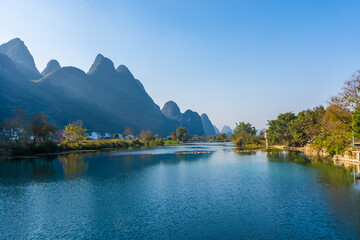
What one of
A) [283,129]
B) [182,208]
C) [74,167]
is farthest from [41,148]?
[283,129]

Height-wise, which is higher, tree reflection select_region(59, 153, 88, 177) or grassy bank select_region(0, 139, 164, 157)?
grassy bank select_region(0, 139, 164, 157)

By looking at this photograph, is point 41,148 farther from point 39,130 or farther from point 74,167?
point 74,167

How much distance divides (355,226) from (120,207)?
14998 millimetres

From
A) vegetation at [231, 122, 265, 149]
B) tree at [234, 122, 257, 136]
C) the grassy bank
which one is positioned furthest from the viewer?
tree at [234, 122, 257, 136]

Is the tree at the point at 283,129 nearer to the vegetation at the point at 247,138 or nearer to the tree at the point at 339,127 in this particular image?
the vegetation at the point at 247,138

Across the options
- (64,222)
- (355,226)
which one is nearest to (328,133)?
(355,226)

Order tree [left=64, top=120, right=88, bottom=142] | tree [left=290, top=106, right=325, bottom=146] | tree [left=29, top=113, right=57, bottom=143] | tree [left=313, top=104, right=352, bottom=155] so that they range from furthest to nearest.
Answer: tree [left=64, top=120, right=88, bottom=142] → tree [left=29, top=113, right=57, bottom=143] → tree [left=290, top=106, right=325, bottom=146] → tree [left=313, top=104, right=352, bottom=155]

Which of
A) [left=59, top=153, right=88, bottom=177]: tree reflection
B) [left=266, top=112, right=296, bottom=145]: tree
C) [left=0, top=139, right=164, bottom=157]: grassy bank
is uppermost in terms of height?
[left=266, top=112, right=296, bottom=145]: tree

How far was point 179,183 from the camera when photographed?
89.0 ft

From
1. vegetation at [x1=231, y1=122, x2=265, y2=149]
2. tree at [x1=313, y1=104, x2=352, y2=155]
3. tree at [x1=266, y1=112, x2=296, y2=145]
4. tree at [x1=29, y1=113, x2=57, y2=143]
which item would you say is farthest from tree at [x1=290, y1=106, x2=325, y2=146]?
tree at [x1=29, y1=113, x2=57, y2=143]

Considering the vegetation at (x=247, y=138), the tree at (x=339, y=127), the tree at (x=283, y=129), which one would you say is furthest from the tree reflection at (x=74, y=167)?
the vegetation at (x=247, y=138)

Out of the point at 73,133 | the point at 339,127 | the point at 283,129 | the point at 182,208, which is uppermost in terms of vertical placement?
the point at 73,133

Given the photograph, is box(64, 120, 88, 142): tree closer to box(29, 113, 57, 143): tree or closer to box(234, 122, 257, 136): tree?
box(29, 113, 57, 143): tree

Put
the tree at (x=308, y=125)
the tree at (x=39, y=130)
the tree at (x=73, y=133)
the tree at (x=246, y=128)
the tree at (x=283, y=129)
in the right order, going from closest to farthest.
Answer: the tree at (x=308, y=125) < the tree at (x=39, y=130) < the tree at (x=73, y=133) < the tree at (x=283, y=129) < the tree at (x=246, y=128)
